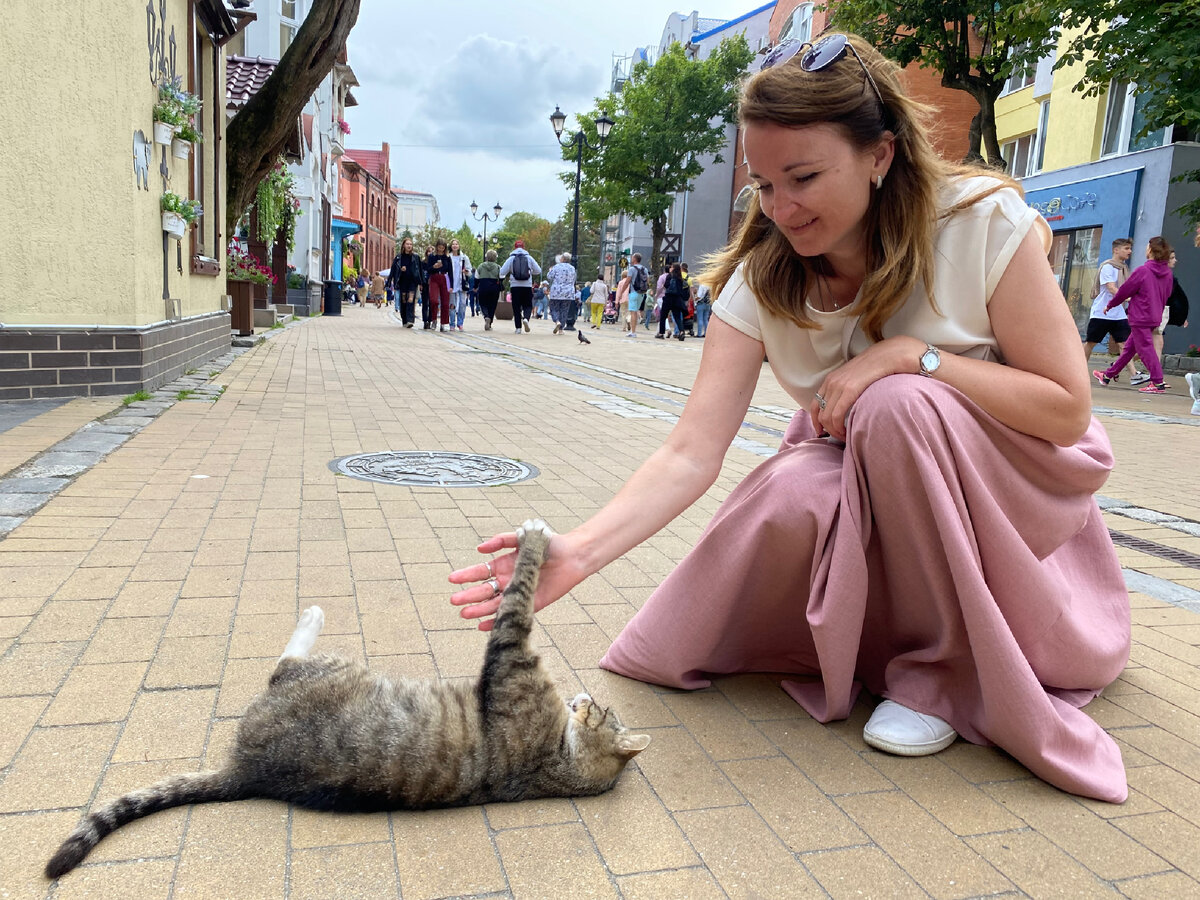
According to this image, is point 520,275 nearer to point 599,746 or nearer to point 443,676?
point 443,676

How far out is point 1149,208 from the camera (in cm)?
1988

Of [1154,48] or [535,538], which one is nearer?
[535,538]

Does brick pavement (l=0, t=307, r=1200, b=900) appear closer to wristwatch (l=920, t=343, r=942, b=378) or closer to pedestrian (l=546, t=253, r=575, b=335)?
wristwatch (l=920, t=343, r=942, b=378)

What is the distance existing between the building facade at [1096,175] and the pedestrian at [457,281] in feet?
44.9

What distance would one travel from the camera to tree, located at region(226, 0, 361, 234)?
35.4 feet

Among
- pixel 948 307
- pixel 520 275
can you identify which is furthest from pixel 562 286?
pixel 948 307

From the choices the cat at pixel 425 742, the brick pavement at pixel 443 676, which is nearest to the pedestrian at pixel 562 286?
the brick pavement at pixel 443 676

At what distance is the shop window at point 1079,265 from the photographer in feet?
72.3

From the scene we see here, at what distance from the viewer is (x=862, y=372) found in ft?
8.23

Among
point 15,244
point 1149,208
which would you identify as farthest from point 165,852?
point 1149,208

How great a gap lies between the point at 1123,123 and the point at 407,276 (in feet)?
57.7

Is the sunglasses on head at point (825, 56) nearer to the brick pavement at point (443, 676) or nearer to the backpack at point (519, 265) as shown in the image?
the brick pavement at point (443, 676)

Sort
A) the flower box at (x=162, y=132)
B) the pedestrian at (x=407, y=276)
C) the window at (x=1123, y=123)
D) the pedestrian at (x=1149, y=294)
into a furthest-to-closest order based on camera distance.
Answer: the pedestrian at (x=407, y=276), the window at (x=1123, y=123), the pedestrian at (x=1149, y=294), the flower box at (x=162, y=132)

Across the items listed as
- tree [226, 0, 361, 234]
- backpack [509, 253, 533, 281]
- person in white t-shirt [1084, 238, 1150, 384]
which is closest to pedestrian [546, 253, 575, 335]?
backpack [509, 253, 533, 281]
